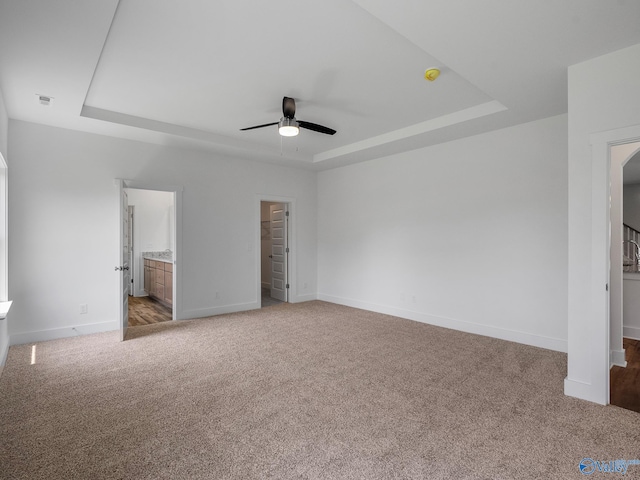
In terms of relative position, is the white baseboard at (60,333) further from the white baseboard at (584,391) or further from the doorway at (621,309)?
the doorway at (621,309)

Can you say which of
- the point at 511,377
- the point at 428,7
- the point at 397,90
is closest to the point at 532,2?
the point at 428,7

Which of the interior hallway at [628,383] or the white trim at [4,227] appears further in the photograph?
the white trim at [4,227]

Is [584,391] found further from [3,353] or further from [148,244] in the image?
[148,244]

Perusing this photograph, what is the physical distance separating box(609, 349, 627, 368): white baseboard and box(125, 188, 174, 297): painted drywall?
758cm

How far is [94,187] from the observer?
14.9ft

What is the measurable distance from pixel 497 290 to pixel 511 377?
1.50 meters

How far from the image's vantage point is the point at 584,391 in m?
2.69

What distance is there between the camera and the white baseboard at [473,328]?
12.8ft

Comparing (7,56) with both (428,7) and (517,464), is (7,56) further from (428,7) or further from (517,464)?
(517,464)

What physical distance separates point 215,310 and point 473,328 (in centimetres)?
394

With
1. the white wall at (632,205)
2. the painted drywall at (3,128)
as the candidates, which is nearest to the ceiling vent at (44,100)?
the painted drywall at (3,128)

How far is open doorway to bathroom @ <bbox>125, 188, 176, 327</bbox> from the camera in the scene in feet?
22.2

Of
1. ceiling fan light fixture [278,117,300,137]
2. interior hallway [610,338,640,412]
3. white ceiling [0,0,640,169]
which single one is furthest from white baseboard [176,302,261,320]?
interior hallway [610,338,640,412]

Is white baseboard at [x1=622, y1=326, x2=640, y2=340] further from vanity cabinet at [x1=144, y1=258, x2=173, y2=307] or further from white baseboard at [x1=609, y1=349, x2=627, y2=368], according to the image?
vanity cabinet at [x1=144, y1=258, x2=173, y2=307]
